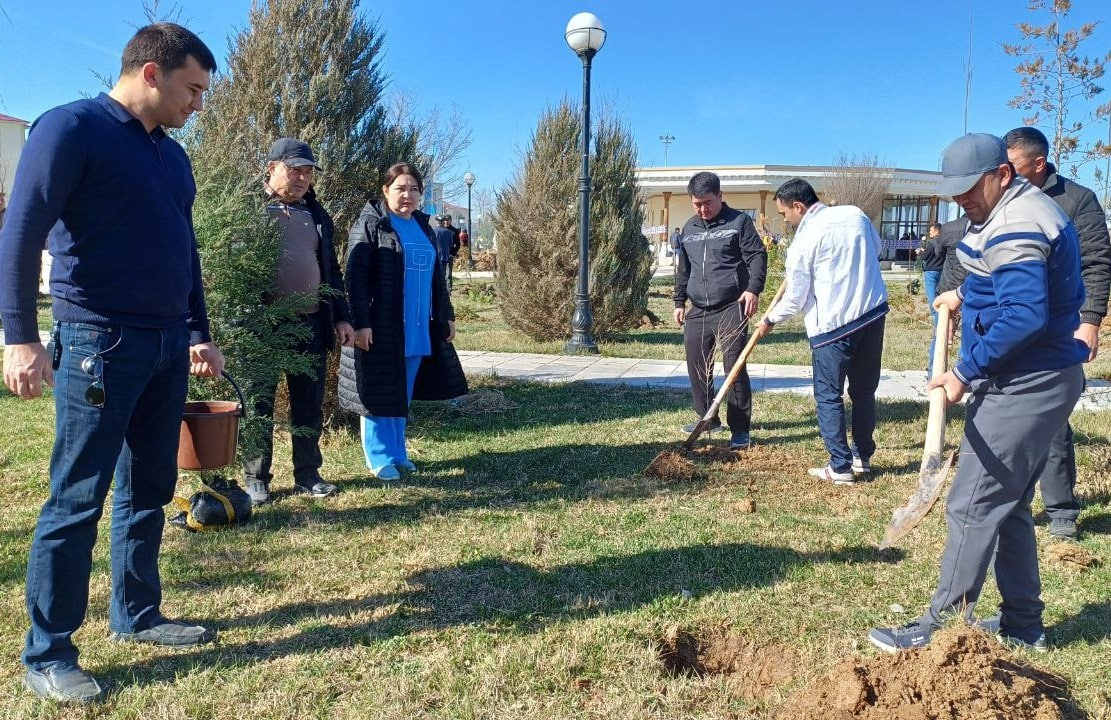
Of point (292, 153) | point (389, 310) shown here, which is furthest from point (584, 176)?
point (292, 153)

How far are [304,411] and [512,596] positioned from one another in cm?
193

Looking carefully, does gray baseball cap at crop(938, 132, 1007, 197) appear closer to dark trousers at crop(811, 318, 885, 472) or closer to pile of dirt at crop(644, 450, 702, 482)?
dark trousers at crop(811, 318, 885, 472)

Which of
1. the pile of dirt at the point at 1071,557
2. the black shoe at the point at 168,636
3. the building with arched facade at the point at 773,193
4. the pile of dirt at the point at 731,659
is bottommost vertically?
the pile of dirt at the point at 731,659

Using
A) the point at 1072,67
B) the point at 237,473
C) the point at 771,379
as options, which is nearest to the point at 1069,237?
the point at 237,473

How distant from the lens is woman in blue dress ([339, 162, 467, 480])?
464 cm

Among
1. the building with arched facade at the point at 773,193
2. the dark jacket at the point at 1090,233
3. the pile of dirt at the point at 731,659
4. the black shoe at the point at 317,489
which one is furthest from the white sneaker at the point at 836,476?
the building with arched facade at the point at 773,193

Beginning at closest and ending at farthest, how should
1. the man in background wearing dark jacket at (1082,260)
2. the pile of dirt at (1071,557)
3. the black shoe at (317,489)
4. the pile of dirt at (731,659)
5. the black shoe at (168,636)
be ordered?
the pile of dirt at (731,659), the black shoe at (168,636), the pile of dirt at (1071,557), the man in background wearing dark jacket at (1082,260), the black shoe at (317,489)

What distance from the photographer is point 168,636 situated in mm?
2789

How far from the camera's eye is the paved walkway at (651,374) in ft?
25.5

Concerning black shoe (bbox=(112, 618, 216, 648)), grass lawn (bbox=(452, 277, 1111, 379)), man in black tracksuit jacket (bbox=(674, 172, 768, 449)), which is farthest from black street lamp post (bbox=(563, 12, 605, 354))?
black shoe (bbox=(112, 618, 216, 648))

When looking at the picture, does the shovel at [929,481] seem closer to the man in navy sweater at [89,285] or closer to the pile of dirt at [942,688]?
the pile of dirt at [942,688]

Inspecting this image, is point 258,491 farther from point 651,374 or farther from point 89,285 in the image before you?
point 651,374

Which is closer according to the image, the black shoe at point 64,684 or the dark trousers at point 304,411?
Answer: the black shoe at point 64,684

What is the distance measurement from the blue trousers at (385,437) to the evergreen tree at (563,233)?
671cm
